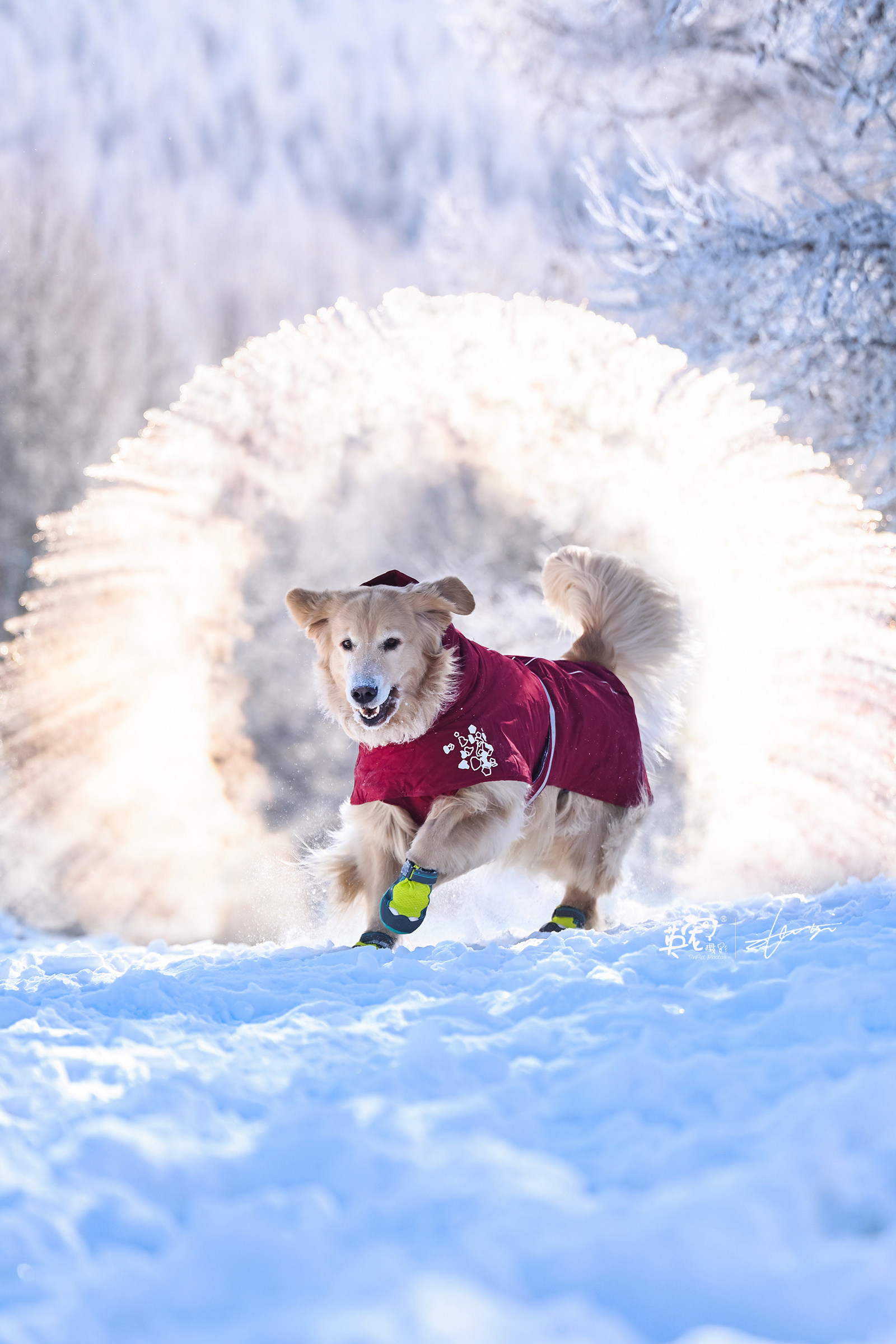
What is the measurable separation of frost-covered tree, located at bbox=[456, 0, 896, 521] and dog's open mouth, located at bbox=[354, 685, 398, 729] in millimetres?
4656

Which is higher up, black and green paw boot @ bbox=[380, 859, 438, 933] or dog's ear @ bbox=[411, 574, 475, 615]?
dog's ear @ bbox=[411, 574, 475, 615]

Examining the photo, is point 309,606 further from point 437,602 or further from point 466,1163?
point 466,1163

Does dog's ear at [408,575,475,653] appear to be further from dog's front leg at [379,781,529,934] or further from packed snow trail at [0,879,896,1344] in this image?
packed snow trail at [0,879,896,1344]

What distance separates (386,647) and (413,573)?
493cm

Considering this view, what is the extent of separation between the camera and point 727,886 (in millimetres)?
7117

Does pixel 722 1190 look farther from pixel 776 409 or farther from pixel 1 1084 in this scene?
pixel 776 409

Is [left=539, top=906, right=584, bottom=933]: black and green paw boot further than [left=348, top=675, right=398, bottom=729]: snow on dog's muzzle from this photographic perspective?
Yes

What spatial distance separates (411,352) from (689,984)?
6444mm

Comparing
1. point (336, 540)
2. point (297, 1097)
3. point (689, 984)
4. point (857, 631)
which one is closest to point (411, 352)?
point (336, 540)

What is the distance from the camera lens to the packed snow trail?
119cm

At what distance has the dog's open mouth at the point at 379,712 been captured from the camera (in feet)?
12.0

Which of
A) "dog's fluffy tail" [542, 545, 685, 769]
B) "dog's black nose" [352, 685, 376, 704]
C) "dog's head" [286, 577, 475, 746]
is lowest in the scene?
"dog's black nose" [352, 685, 376, 704]
